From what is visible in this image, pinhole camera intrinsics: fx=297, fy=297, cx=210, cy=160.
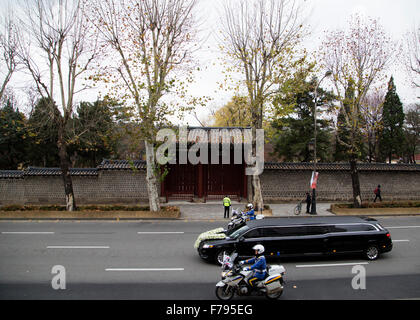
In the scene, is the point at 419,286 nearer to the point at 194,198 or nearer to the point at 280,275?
the point at 280,275

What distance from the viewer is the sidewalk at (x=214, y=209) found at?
62.6 ft

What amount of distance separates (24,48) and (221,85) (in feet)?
38.1

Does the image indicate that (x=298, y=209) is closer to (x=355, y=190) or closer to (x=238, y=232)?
(x=355, y=190)

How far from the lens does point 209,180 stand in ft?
78.5

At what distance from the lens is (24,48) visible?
56.5ft

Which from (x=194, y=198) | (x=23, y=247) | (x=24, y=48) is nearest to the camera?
(x=23, y=247)

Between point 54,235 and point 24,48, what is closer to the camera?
point 54,235

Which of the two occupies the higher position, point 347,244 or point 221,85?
point 221,85

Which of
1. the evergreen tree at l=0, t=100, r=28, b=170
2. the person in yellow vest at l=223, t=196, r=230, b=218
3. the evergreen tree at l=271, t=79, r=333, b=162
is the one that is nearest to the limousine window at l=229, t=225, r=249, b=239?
the person in yellow vest at l=223, t=196, r=230, b=218

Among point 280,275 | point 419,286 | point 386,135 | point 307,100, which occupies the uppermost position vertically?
point 307,100

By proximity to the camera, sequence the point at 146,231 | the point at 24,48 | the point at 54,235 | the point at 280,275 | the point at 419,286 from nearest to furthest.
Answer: the point at 280,275 → the point at 419,286 → the point at 54,235 → the point at 146,231 → the point at 24,48

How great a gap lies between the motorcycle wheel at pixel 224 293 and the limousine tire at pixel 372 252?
18.9ft

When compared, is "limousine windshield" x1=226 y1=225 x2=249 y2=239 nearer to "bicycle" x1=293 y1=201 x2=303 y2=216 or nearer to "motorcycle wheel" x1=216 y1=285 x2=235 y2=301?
"motorcycle wheel" x1=216 y1=285 x2=235 y2=301

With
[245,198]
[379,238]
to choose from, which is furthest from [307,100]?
[379,238]
